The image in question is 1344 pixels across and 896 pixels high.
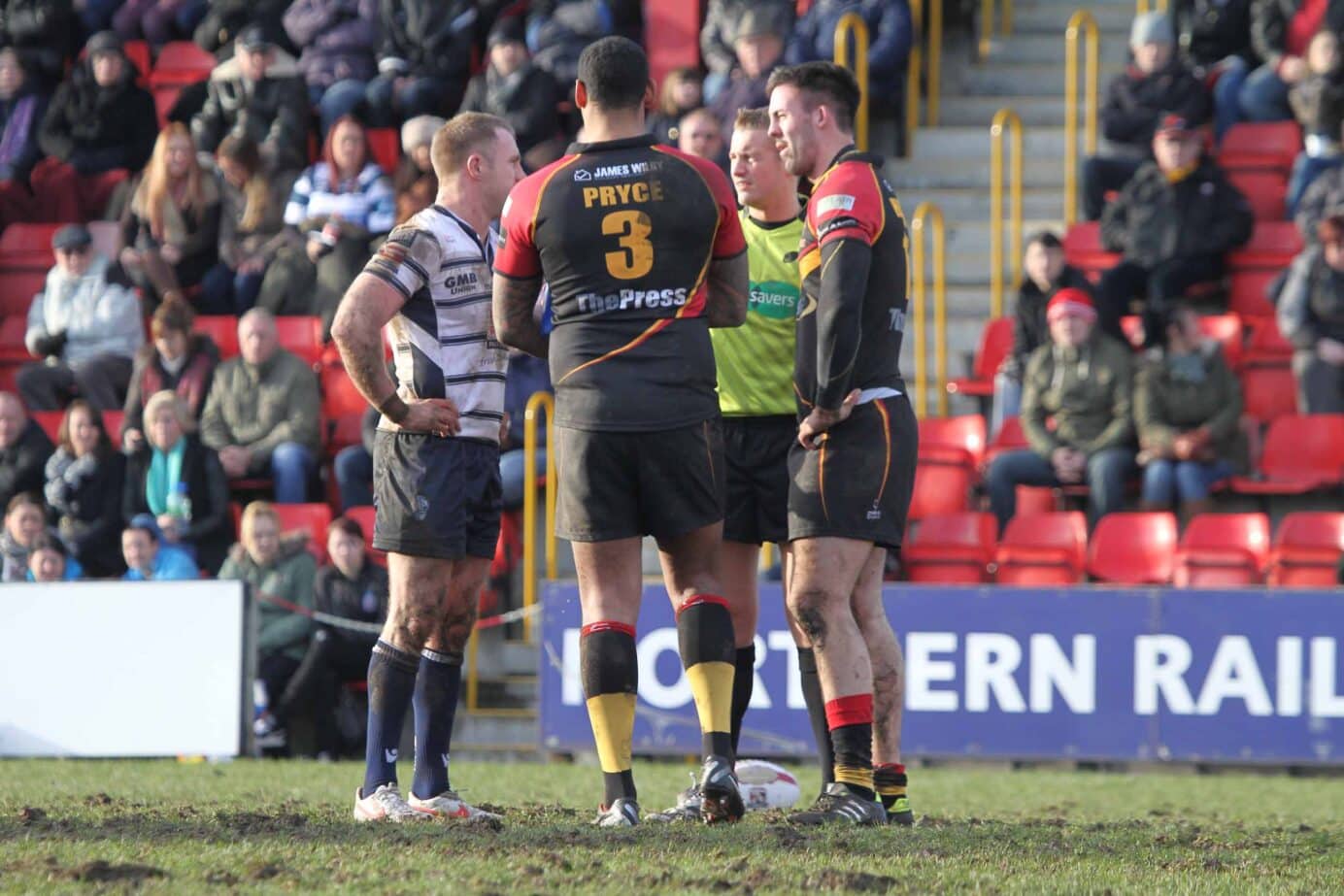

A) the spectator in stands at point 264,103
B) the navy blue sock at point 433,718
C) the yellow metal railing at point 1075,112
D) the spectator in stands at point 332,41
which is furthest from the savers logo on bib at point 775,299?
the spectator in stands at point 332,41

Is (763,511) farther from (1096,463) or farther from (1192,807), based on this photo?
(1096,463)

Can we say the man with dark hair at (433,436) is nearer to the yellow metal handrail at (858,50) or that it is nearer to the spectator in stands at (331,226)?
the yellow metal handrail at (858,50)

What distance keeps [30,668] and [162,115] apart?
294 inches

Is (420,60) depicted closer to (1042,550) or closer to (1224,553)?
(1042,550)

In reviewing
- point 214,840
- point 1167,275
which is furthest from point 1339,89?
point 214,840

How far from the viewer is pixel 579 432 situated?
6.01 m

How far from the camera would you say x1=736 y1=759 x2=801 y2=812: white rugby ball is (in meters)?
7.36

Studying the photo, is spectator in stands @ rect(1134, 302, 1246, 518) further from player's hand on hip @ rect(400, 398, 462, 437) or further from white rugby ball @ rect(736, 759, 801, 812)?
player's hand on hip @ rect(400, 398, 462, 437)

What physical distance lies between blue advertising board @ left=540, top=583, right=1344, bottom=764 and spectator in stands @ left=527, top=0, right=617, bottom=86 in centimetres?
594

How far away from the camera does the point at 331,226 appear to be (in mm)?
14680

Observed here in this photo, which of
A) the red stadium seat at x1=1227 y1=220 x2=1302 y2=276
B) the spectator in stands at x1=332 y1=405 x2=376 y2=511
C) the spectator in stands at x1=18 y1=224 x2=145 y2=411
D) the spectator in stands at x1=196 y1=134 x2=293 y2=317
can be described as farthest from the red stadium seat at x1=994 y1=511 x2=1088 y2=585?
the spectator in stands at x1=18 y1=224 x2=145 y2=411

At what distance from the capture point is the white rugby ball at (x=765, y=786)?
290 inches

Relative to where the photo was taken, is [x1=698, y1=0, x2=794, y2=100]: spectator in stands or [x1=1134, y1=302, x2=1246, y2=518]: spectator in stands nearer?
[x1=1134, y1=302, x2=1246, y2=518]: spectator in stands

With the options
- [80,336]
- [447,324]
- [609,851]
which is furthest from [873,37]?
[609,851]
